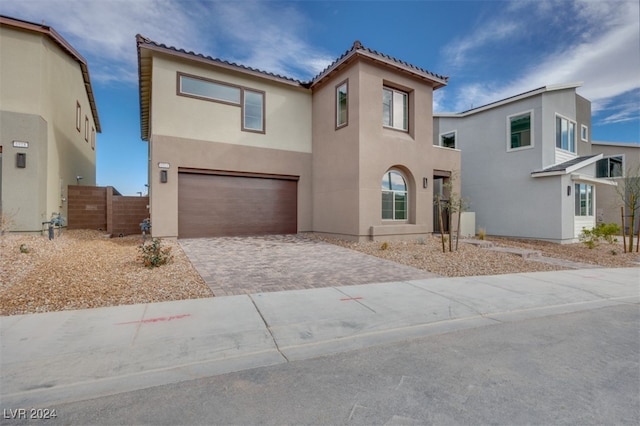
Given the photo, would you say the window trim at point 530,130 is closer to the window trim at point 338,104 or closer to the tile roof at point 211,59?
the window trim at point 338,104

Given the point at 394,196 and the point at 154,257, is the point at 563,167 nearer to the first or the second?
the point at 394,196

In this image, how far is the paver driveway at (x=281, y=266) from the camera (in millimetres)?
6199

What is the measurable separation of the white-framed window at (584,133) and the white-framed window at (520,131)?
4.21 metres

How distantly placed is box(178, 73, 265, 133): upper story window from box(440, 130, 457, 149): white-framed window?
11377mm

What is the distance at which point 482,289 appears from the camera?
20.4 feet

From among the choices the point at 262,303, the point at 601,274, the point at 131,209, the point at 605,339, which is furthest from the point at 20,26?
the point at 601,274

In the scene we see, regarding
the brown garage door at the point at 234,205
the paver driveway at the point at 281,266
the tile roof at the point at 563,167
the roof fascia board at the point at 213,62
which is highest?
the roof fascia board at the point at 213,62

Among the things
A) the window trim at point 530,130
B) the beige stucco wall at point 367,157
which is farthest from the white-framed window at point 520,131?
the beige stucco wall at point 367,157

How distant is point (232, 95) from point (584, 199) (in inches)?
697

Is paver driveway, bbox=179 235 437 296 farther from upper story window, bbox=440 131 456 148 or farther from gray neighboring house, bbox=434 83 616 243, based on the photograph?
upper story window, bbox=440 131 456 148

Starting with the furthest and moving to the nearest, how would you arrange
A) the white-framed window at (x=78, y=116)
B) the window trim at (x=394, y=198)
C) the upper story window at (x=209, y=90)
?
the white-framed window at (x=78, y=116) < the window trim at (x=394, y=198) < the upper story window at (x=209, y=90)

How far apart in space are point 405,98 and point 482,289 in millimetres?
9145

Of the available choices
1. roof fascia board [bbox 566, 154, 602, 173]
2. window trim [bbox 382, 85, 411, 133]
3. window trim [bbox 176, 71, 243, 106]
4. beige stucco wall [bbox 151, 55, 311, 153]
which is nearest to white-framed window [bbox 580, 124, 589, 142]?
roof fascia board [bbox 566, 154, 602, 173]

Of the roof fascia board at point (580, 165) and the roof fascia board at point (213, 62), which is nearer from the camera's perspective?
the roof fascia board at point (213, 62)
